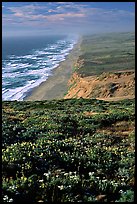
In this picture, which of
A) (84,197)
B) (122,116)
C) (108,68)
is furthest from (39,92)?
(84,197)

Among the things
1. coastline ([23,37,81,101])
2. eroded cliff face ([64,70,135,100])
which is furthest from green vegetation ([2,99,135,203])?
coastline ([23,37,81,101])

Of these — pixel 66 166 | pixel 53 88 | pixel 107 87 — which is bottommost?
pixel 53 88

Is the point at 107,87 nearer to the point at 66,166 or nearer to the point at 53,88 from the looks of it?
the point at 53,88

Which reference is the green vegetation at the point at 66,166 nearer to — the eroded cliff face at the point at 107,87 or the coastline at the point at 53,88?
the eroded cliff face at the point at 107,87

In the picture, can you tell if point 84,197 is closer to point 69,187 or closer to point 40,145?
point 69,187

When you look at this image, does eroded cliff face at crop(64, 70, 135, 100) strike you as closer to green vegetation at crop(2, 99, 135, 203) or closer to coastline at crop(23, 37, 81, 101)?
coastline at crop(23, 37, 81, 101)

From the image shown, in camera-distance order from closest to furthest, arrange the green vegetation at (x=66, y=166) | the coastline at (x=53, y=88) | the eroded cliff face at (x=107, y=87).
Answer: the green vegetation at (x=66, y=166) → the eroded cliff face at (x=107, y=87) → the coastline at (x=53, y=88)

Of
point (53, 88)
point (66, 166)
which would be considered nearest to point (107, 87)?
point (53, 88)

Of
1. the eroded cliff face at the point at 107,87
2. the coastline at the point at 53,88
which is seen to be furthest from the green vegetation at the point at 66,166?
the coastline at the point at 53,88
